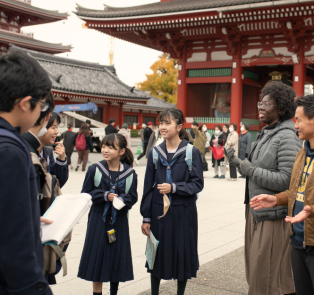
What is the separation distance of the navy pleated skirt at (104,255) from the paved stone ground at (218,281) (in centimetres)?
45

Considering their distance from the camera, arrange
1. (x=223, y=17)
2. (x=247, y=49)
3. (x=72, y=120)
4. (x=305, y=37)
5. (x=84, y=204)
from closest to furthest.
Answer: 1. (x=84, y=204)
2. (x=223, y=17)
3. (x=305, y=37)
4. (x=247, y=49)
5. (x=72, y=120)

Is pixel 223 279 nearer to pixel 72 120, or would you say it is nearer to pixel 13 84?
pixel 13 84

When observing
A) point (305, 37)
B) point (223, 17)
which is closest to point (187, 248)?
point (223, 17)

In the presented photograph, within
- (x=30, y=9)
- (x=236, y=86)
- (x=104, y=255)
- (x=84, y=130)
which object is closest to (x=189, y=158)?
(x=104, y=255)

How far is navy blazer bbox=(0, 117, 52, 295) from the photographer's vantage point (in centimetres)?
122

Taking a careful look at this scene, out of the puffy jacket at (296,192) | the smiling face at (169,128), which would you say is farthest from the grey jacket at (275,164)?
the smiling face at (169,128)

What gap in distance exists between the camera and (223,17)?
12.9 meters

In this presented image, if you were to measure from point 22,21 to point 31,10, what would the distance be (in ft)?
5.10

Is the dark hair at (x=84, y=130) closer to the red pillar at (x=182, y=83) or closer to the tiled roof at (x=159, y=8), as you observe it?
the tiled roof at (x=159, y=8)

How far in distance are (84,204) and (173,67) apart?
1600 inches

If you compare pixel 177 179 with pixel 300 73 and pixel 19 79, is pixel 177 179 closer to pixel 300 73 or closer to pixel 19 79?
pixel 19 79

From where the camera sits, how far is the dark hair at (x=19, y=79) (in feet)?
4.29

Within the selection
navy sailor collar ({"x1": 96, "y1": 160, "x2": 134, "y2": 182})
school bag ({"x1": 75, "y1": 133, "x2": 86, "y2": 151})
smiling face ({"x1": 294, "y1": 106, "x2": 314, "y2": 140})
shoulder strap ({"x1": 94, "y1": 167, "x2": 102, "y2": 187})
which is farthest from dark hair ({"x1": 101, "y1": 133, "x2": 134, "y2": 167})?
school bag ({"x1": 75, "y1": 133, "x2": 86, "y2": 151})

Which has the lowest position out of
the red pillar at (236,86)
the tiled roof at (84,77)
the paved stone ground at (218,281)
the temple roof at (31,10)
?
the paved stone ground at (218,281)
